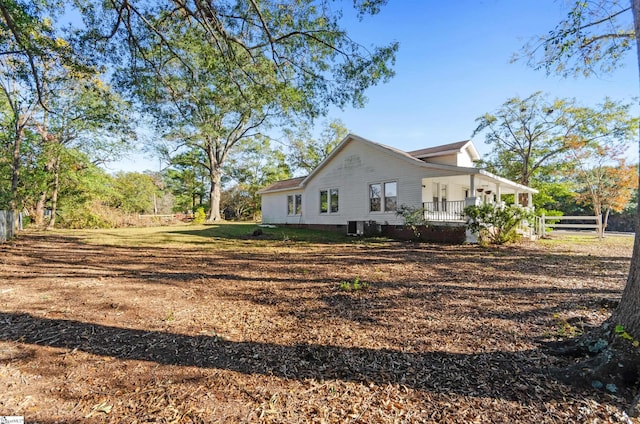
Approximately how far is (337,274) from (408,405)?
402 centimetres

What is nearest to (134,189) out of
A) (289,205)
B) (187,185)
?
(187,185)

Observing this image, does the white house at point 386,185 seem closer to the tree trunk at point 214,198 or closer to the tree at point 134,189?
the tree trunk at point 214,198

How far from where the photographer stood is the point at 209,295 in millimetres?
4453

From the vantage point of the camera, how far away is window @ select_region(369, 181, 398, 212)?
13641 mm

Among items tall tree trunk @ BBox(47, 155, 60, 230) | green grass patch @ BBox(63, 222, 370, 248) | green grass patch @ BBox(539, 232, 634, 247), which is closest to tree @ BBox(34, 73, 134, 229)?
tall tree trunk @ BBox(47, 155, 60, 230)

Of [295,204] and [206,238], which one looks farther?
[295,204]

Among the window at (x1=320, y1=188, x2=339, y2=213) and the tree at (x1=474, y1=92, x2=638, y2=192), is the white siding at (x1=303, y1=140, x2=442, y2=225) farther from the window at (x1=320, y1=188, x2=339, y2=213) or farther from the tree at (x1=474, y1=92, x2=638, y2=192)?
the tree at (x1=474, y1=92, x2=638, y2=192)

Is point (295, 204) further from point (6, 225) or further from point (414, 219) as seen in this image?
point (6, 225)

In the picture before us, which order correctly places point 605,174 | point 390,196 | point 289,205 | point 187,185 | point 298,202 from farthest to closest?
point 187,185 → point 289,205 → point 298,202 → point 605,174 → point 390,196

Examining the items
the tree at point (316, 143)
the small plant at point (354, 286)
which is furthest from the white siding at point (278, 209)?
the small plant at point (354, 286)

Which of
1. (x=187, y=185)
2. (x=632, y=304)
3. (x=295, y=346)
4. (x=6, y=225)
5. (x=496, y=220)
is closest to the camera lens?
(x=632, y=304)

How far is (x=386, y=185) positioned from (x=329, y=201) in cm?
380

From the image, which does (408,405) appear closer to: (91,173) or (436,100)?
(436,100)

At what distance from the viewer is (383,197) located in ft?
45.9
